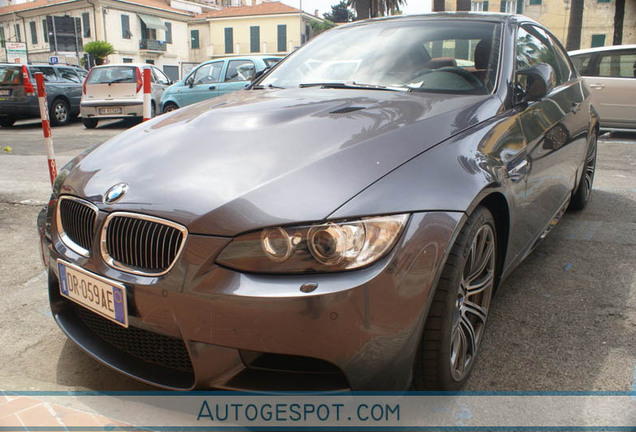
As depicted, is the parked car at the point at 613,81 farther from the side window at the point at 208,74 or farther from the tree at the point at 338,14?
the tree at the point at 338,14

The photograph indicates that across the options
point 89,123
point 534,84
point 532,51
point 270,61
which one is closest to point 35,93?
point 89,123

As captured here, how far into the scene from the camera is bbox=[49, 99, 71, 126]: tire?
14.0 metres

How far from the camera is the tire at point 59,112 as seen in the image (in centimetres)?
1397

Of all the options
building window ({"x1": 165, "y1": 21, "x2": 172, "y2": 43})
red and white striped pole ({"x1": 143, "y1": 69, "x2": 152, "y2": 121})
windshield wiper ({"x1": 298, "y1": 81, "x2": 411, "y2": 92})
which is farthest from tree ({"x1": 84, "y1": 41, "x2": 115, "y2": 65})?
windshield wiper ({"x1": 298, "y1": 81, "x2": 411, "y2": 92})

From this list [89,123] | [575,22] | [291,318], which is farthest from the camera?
[575,22]

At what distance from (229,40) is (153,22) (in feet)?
24.8

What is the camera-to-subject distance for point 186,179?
1.84m

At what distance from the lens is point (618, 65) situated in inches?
348

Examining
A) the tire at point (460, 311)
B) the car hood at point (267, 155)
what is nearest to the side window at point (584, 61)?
the car hood at point (267, 155)

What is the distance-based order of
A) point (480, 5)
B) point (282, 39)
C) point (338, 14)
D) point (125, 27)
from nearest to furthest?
point (480, 5), point (125, 27), point (282, 39), point (338, 14)

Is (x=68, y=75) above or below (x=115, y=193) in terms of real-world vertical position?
above

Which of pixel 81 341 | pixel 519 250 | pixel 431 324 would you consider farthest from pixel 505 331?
pixel 81 341

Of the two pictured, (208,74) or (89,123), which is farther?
(89,123)

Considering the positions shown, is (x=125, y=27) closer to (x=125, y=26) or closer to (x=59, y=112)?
(x=125, y=26)
